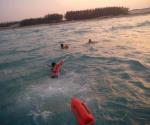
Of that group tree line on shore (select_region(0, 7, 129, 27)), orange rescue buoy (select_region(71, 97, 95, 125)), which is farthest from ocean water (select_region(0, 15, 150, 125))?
tree line on shore (select_region(0, 7, 129, 27))

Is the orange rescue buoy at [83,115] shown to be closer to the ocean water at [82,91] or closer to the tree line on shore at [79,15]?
the ocean water at [82,91]

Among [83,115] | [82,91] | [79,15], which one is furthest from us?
[79,15]

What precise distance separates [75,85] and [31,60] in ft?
20.6

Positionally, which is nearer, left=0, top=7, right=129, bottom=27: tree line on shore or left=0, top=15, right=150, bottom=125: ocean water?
left=0, top=15, right=150, bottom=125: ocean water

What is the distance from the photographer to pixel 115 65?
32.6 ft

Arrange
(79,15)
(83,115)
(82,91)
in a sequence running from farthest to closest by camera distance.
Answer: (79,15) < (82,91) < (83,115)

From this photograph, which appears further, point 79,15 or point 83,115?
point 79,15

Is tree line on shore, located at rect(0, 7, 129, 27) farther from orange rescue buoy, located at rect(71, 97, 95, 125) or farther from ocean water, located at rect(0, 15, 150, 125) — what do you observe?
orange rescue buoy, located at rect(71, 97, 95, 125)

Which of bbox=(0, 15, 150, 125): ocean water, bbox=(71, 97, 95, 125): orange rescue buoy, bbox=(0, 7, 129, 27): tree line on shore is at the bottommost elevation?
bbox=(0, 15, 150, 125): ocean water

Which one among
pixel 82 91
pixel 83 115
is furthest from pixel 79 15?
pixel 83 115

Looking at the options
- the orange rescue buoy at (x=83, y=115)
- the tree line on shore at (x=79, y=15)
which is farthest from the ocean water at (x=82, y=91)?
the tree line on shore at (x=79, y=15)

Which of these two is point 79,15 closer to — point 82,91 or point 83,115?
point 82,91

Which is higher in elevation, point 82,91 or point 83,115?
point 83,115

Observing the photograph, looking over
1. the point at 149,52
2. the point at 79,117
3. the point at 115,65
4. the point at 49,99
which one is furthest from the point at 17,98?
the point at 149,52
